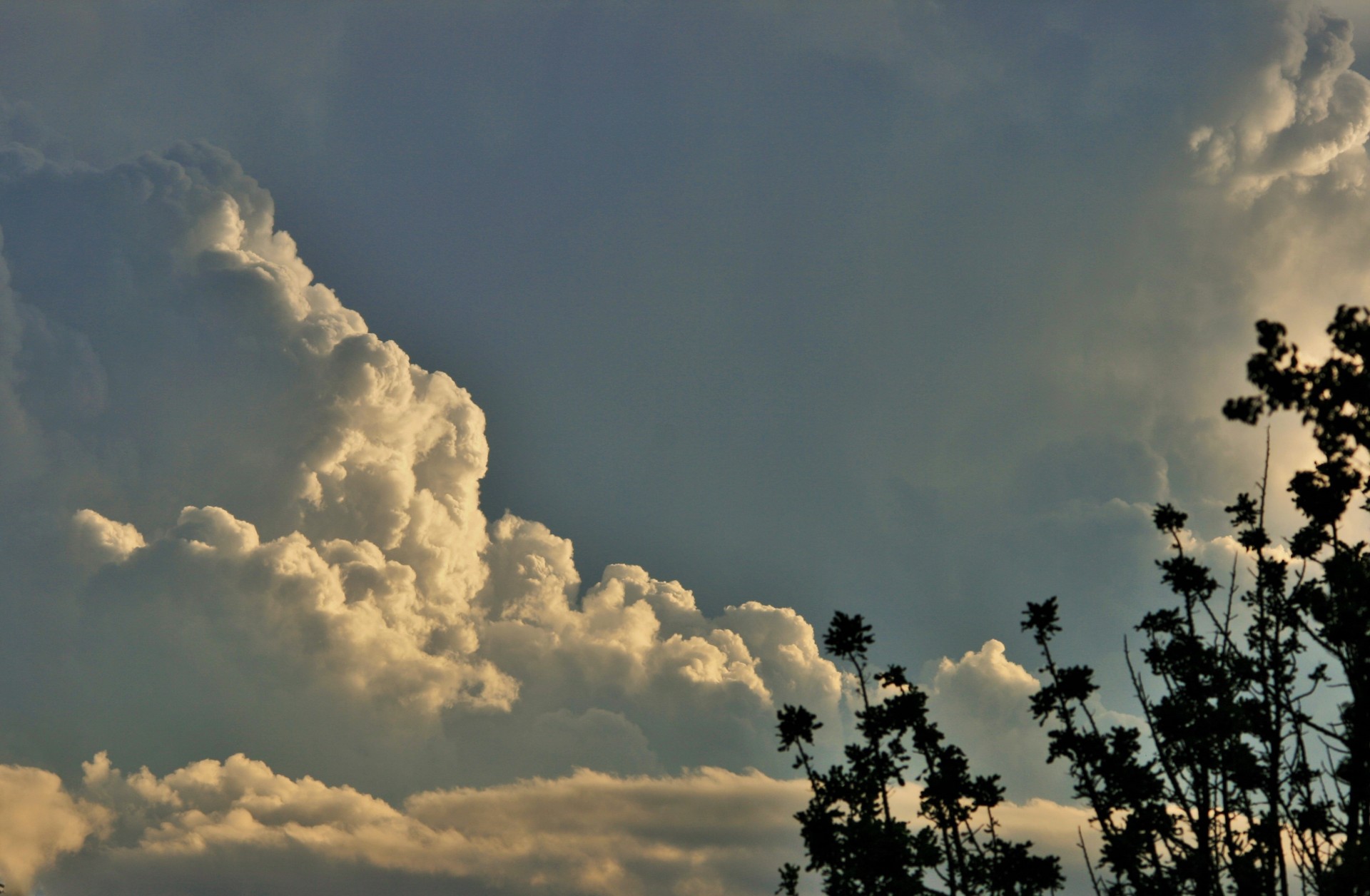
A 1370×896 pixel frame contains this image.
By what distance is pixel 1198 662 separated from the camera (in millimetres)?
18250

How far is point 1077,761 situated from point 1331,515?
18.0 m

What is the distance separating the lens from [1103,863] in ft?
74.9

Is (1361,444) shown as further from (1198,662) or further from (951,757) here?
(951,757)

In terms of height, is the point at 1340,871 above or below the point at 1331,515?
below

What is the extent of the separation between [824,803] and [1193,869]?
16.6 meters

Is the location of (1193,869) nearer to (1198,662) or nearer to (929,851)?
(1198,662)

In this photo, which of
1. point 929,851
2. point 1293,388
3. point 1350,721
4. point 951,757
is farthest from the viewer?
point 951,757

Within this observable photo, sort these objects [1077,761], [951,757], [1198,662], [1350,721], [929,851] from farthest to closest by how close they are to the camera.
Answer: [951,757] → [929,851] → [1077,761] → [1198,662] → [1350,721]

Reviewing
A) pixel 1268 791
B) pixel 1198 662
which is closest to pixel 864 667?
pixel 1198 662

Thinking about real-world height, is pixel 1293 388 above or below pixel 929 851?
above


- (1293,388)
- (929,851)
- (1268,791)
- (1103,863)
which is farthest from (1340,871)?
(929,851)

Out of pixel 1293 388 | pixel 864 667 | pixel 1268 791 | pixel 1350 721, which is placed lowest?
pixel 1268 791

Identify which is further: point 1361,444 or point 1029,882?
point 1029,882

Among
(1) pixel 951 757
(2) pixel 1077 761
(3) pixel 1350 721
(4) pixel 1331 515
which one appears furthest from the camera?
(1) pixel 951 757
